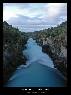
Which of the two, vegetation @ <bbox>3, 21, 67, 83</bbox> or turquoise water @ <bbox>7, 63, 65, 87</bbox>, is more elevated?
vegetation @ <bbox>3, 21, 67, 83</bbox>

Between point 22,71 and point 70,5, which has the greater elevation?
point 70,5

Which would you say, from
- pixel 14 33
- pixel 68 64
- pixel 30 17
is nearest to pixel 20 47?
pixel 14 33

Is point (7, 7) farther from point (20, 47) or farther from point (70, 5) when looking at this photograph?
point (70, 5)

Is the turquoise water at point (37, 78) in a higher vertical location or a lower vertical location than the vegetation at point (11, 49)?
lower

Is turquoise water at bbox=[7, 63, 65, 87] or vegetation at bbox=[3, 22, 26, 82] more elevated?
vegetation at bbox=[3, 22, 26, 82]

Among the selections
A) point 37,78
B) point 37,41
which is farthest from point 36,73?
point 37,41

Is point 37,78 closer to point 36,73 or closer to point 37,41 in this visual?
point 36,73

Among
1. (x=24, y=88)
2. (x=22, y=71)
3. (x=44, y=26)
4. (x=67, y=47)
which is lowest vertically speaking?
(x=24, y=88)
